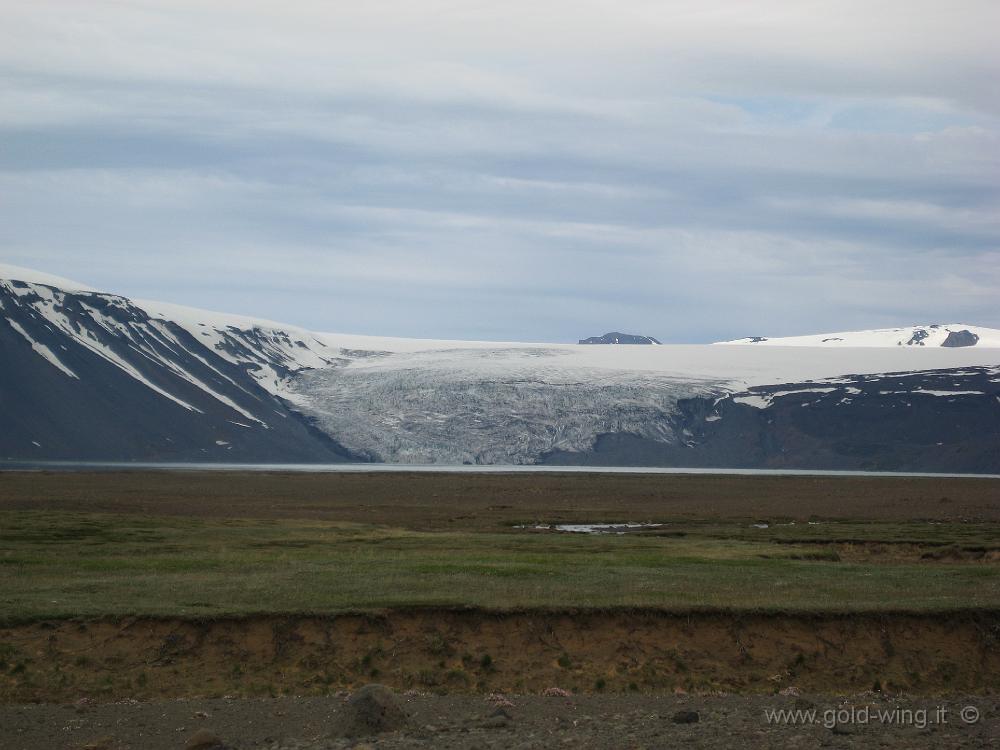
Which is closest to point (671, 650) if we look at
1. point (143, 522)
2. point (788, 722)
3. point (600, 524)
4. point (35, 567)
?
point (788, 722)

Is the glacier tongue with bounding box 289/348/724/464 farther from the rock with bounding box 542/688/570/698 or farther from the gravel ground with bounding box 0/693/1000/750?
the gravel ground with bounding box 0/693/1000/750

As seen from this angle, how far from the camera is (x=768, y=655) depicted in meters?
18.8

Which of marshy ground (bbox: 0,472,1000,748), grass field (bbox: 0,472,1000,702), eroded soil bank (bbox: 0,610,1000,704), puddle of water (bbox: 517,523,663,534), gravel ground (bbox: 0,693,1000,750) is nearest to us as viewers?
gravel ground (bbox: 0,693,1000,750)

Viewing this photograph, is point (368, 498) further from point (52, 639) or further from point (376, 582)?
point (52, 639)

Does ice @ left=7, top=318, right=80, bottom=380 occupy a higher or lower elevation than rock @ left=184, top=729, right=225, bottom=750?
higher

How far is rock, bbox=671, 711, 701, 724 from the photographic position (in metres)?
13.0

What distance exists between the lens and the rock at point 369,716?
501 inches

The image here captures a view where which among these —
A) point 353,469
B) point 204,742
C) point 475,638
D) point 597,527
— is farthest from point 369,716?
point 353,469

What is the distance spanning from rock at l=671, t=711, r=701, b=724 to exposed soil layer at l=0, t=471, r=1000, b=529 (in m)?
31.1

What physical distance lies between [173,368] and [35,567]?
145831 millimetres

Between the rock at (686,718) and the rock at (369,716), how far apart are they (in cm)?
306

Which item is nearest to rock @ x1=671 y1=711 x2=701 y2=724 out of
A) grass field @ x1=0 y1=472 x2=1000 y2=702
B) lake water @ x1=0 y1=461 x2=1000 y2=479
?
grass field @ x1=0 y1=472 x2=1000 y2=702

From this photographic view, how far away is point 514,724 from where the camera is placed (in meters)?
13.6

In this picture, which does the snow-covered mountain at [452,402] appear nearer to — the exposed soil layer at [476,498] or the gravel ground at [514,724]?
the exposed soil layer at [476,498]
